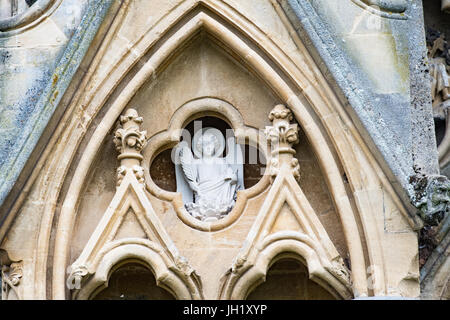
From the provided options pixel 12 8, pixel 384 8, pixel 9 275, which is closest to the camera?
pixel 9 275

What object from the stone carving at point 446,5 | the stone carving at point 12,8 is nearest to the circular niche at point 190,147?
the stone carving at point 12,8

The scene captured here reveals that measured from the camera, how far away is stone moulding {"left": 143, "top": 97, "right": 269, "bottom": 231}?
10.3 meters

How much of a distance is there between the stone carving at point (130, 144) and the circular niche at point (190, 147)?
0.35m

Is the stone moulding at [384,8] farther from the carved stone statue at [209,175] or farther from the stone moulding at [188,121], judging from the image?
the carved stone statue at [209,175]

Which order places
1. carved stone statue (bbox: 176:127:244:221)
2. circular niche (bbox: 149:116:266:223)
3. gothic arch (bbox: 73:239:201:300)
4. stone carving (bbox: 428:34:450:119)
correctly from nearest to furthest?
gothic arch (bbox: 73:239:201:300) → carved stone statue (bbox: 176:127:244:221) → circular niche (bbox: 149:116:266:223) → stone carving (bbox: 428:34:450:119)

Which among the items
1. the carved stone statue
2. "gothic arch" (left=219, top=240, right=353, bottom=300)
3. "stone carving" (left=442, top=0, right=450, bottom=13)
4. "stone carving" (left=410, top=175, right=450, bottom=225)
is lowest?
"gothic arch" (left=219, top=240, right=353, bottom=300)

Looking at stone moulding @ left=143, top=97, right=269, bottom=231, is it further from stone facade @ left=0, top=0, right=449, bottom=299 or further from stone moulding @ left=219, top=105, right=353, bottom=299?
stone moulding @ left=219, top=105, right=353, bottom=299

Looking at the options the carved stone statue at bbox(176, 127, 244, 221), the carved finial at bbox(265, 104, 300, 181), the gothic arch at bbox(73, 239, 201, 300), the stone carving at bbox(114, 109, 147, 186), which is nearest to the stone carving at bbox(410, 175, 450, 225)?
the carved finial at bbox(265, 104, 300, 181)

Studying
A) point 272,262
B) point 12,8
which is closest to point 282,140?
point 272,262

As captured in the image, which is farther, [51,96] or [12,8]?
[12,8]

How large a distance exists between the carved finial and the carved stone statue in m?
0.40

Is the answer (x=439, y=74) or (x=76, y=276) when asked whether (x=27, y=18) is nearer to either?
(x=76, y=276)

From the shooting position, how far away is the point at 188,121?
10.7 meters

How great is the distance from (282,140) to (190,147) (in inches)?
33.1
